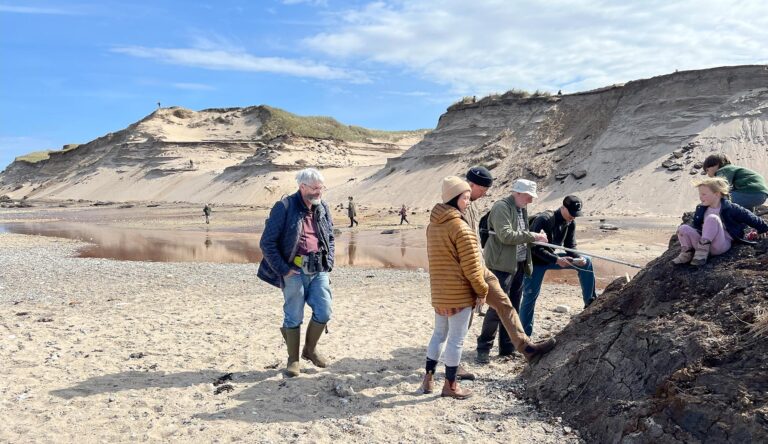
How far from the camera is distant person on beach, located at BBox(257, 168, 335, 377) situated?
5035 mm

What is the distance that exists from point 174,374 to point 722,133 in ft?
100.0

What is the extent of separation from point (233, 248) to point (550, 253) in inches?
663

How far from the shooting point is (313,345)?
221 inches

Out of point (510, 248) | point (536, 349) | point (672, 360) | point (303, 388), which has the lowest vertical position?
point (303, 388)

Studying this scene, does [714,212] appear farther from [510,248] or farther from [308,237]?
[308,237]

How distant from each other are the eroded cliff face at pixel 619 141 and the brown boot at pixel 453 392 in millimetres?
22488

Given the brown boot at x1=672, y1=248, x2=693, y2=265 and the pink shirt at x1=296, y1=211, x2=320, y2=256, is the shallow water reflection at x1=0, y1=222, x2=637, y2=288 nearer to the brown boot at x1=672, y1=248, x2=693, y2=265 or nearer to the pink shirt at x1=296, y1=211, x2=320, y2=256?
the brown boot at x1=672, y1=248, x2=693, y2=265

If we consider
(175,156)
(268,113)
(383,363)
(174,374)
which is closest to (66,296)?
(174,374)

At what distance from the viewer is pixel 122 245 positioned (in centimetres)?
2250

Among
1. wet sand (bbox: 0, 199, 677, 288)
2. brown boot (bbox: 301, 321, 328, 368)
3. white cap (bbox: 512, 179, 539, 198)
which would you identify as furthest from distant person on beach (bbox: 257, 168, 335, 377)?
wet sand (bbox: 0, 199, 677, 288)

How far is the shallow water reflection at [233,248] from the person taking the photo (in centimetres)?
1627

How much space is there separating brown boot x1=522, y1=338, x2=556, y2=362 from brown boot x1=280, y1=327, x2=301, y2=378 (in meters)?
2.11

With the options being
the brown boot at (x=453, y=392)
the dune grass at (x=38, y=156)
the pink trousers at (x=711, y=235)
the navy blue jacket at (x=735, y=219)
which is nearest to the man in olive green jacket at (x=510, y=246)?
the brown boot at (x=453, y=392)

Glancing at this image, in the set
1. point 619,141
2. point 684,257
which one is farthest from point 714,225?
point 619,141
